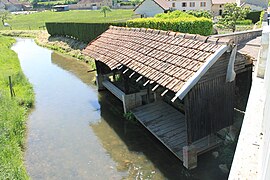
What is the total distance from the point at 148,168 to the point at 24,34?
4925cm

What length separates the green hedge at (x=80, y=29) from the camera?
3144 centimetres

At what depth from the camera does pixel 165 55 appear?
11.4m

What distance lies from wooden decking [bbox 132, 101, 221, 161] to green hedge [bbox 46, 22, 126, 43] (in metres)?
16.5

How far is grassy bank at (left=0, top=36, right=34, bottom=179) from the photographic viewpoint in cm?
951

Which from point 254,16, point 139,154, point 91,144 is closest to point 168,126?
point 139,154

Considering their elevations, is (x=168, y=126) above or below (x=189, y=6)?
below

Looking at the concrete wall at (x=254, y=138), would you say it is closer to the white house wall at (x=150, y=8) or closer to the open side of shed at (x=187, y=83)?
the open side of shed at (x=187, y=83)

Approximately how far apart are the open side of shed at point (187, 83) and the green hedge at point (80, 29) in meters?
16.6

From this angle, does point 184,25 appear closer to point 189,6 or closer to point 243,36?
point 243,36

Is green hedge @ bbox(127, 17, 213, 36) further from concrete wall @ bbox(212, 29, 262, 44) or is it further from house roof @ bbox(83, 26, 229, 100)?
house roof @ bbox(83, 26, 229, 100)

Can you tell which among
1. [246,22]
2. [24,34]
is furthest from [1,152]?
[24,34]

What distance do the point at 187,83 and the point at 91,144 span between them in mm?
5877

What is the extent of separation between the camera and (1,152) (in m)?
10.2

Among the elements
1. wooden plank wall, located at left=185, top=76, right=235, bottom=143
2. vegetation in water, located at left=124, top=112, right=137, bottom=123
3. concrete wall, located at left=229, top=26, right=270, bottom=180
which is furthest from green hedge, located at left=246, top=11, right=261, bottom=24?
wooden plank wall, located at left=185, top=76, right=235, bottom=143
